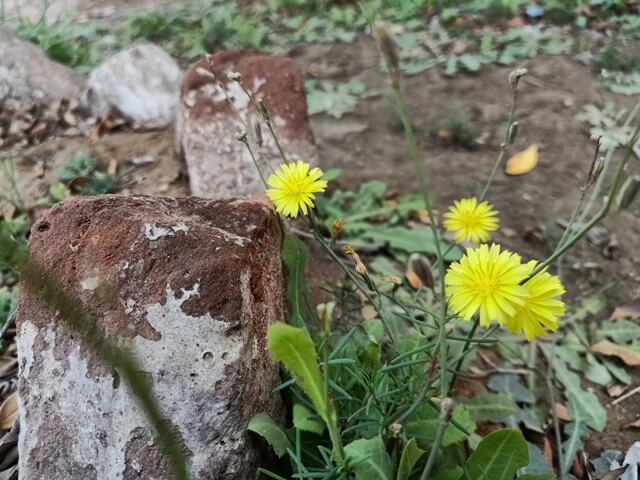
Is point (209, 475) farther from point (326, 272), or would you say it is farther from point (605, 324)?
point (605, 324)

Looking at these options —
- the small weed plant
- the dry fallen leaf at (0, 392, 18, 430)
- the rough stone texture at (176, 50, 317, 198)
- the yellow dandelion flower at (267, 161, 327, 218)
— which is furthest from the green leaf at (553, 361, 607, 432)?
the dry fallen leaf at (0, 392, 18, 430)

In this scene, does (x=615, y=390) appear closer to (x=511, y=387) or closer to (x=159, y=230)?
(x=511, y=387)

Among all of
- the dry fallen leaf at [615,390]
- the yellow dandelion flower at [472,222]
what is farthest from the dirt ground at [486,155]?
the yellow dandelion flower at [472,222]

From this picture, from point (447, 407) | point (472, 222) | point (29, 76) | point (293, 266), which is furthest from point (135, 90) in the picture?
point (447, 407)

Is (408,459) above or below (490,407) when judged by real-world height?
above

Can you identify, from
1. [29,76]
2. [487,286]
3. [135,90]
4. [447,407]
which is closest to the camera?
[447,407]
